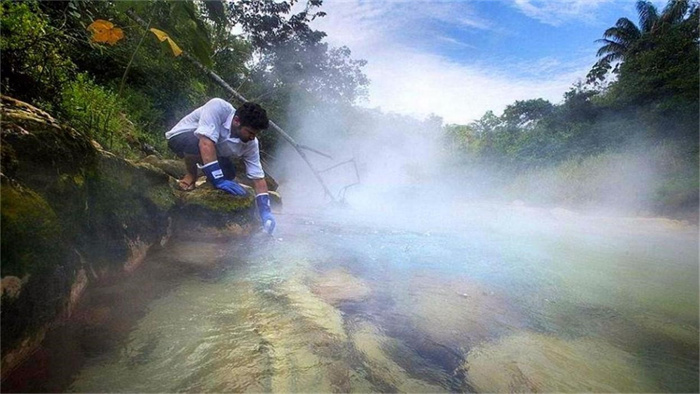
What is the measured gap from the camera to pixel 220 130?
3.31 metres

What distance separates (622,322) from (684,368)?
1.70 ft

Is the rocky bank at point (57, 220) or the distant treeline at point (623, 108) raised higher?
the distant treeline at point (623, 108)

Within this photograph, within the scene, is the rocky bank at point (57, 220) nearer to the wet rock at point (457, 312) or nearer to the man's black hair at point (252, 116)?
the man's black hair at point (252, 116)

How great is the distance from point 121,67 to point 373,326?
6538 millimetres

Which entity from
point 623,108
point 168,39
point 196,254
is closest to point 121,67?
point 168,39

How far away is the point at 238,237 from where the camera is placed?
3455 mm

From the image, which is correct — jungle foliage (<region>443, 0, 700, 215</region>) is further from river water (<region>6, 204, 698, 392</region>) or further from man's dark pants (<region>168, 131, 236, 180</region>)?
man's dark pants (<region>168, 131, 236, 180</region>)

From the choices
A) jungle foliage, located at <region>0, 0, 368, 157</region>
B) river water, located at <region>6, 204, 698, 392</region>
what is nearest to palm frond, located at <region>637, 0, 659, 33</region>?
jungle foliage, located at <region>0, 0, 368, 157</region>

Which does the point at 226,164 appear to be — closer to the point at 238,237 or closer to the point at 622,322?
the point at 238,237

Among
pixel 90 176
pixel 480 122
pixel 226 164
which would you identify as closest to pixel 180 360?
pixel 90 176

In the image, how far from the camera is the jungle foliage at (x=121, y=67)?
256cm

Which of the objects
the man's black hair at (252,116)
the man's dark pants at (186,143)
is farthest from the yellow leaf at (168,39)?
the man's black hair at (252,116)

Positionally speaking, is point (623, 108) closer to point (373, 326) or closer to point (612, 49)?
point (612, 49)

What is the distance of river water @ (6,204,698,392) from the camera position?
4.14 ft
